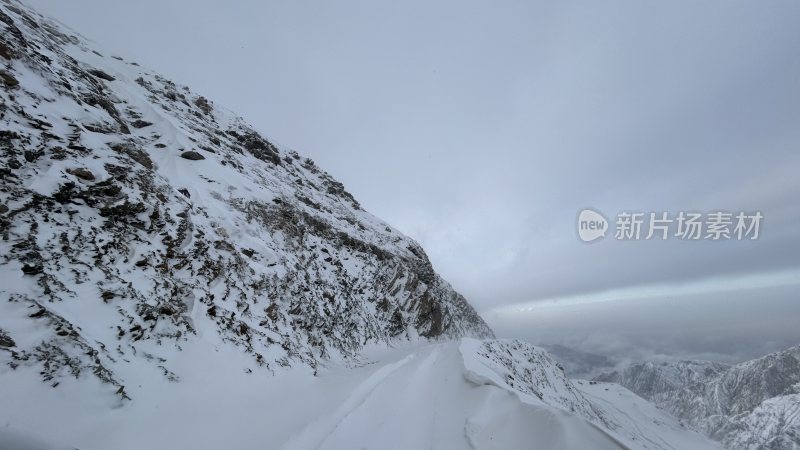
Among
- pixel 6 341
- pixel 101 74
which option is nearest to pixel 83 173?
pixel 6 341

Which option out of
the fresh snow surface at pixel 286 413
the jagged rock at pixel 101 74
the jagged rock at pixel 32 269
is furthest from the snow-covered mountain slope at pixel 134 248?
the fresh snow surface at pixel 286 413

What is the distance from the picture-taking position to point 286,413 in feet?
24.7

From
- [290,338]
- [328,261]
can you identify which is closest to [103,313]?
[290,338]

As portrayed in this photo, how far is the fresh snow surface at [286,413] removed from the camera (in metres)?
5.15

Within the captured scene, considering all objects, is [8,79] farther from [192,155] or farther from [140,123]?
[140,123]

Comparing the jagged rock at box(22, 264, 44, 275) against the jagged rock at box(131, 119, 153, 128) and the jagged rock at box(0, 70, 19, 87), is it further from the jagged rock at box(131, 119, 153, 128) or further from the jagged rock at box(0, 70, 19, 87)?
the jagged rock at box(131, 119, 153, 128)

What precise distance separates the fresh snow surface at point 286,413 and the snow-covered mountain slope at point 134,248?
0.47 m

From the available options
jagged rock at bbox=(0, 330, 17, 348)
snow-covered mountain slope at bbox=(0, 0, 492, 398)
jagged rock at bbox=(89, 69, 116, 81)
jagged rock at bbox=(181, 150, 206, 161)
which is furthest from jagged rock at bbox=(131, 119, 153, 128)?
jagged rock at bbox=(0, 330, 17, 348)

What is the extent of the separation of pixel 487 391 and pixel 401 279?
795 inches

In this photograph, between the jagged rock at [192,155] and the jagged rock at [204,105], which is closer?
the jagged rock at [192,155]

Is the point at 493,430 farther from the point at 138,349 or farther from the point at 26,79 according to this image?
the point at 26,79

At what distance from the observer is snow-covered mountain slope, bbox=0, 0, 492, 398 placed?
6547 mm

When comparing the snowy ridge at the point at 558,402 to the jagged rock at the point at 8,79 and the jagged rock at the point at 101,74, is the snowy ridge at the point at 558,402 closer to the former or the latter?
the jagged rock at the point at 8,79

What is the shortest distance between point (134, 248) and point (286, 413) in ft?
21.5
